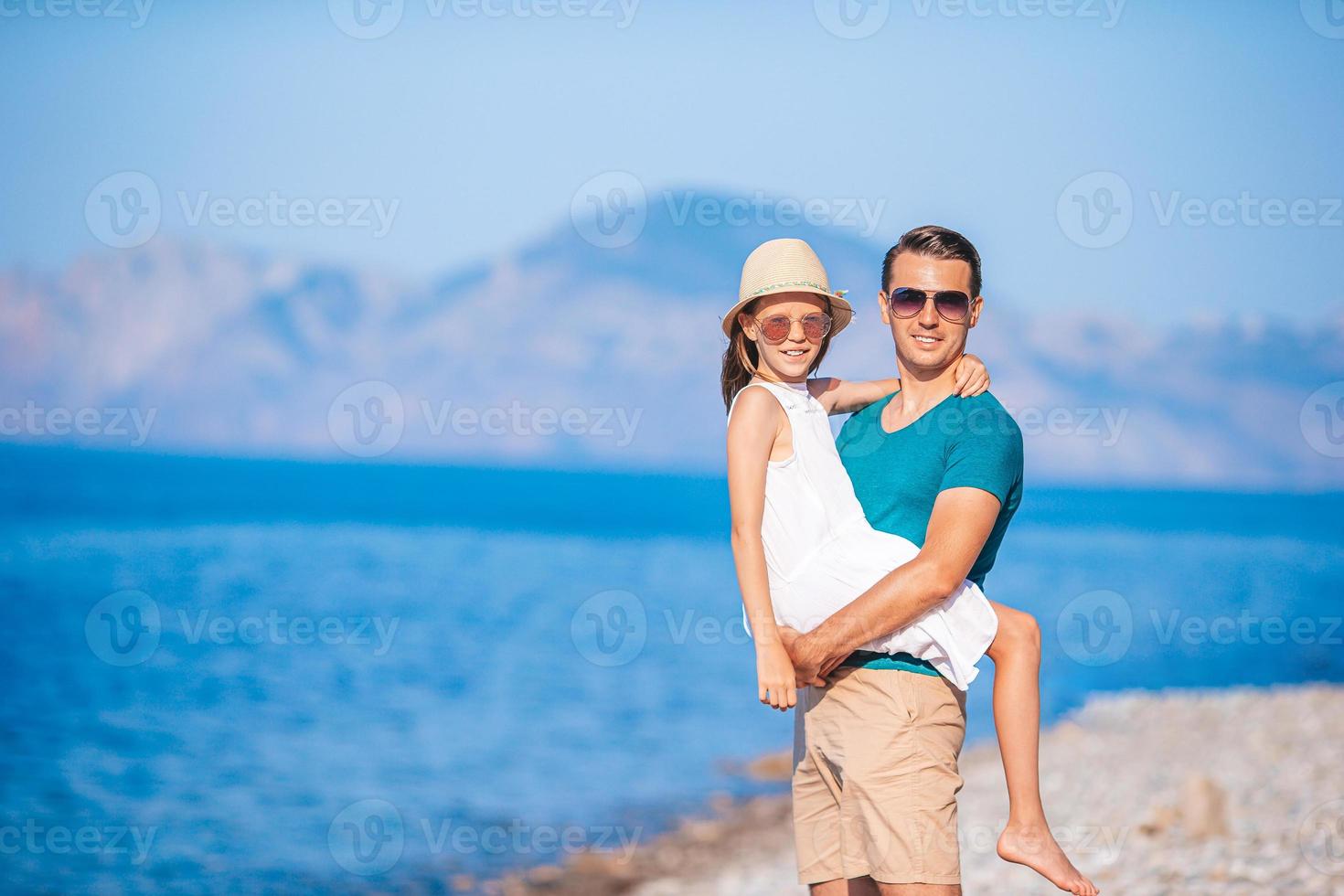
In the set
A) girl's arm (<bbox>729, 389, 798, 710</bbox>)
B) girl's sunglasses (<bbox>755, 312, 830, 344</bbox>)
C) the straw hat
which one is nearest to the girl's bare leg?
girl's arm (<bbox>729, 389, 798, 710</bbox>)

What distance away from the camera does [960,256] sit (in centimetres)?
371

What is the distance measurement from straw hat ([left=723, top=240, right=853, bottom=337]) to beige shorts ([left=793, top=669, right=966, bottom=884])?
1.09 m

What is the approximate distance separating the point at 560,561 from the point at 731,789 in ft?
121

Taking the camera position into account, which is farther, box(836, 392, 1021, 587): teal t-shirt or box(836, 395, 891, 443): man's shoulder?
box(836, 395, 891, 443): man's shoulder

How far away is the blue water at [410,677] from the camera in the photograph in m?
12.8

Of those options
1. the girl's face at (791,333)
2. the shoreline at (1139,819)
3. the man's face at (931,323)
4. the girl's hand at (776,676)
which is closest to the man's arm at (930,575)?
the girl's hand at (776,676)

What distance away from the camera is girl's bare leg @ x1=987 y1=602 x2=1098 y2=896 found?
3.54 metres

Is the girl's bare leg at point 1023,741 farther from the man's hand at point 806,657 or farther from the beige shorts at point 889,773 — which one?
the man's hand at point 806,657

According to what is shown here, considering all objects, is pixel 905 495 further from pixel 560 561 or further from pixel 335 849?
pixel 560 561

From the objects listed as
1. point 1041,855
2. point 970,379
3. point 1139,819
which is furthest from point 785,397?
point 1139,819

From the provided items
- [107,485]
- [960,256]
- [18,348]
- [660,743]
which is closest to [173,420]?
[18,348]

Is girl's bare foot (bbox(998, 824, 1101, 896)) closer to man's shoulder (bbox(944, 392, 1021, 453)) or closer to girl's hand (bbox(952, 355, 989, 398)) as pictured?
man's shoulder (bbox(944, 392, 1021, 453))

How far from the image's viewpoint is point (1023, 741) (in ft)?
11.6

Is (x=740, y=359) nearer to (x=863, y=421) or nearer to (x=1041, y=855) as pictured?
(x=863, y=421)
